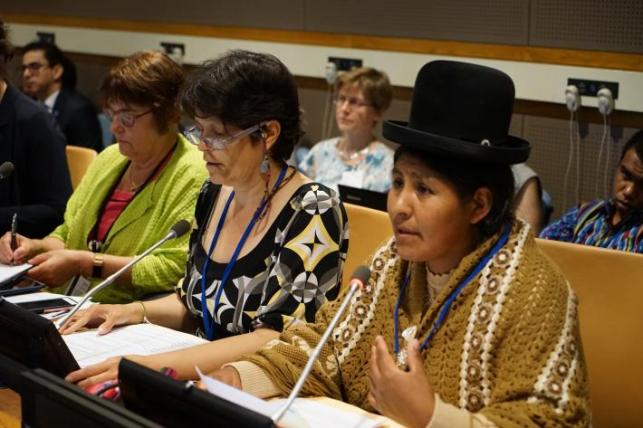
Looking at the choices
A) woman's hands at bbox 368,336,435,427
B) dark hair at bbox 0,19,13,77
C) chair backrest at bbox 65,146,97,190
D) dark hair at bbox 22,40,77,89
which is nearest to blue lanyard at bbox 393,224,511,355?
woman's hands at bbox 368,336,435,427

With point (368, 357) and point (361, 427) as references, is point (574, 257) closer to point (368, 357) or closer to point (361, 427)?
point (368, 357)

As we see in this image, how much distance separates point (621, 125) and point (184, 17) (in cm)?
330

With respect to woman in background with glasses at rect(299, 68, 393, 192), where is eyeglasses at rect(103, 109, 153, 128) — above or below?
above

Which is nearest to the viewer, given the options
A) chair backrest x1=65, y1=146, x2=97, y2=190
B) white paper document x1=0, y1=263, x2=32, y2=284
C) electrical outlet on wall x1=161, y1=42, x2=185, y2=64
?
white paper document x1=0, y1=263, x2=32, y2=284

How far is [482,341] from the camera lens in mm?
1757

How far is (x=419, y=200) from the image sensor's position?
1850 mm

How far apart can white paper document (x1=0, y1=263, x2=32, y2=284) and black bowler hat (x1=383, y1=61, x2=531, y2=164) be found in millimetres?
1414

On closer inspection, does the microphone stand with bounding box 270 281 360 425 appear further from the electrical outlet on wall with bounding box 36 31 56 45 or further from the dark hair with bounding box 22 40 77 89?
the electrical outlet on wall with bounding box 36 31 56 45

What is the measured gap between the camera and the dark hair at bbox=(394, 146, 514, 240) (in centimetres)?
183

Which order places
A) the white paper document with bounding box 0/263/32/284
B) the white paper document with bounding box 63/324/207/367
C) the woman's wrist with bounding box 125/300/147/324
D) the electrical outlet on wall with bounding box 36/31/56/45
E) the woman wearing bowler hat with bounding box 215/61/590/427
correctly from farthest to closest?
the electrical outlet on wall with bounding box 36/31/56/45 → the white paper document with bounding box 0/263/32/284 → the woman's wrist with bounding box 125/300/147/324 → the white paper document with bounding box 63/324/207/367 → the woman wearing bowler hat with bounding box 215/61/590/427

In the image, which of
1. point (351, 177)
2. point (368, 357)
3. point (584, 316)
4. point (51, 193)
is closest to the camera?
point (368, 357)

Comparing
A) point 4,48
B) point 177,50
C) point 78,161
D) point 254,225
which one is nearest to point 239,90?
point 254,225

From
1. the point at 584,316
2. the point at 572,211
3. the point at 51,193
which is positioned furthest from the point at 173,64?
the point at 572,211

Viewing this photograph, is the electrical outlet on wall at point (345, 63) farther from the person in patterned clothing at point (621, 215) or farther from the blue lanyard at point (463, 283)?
the blue lanyard at point (463, 283)
